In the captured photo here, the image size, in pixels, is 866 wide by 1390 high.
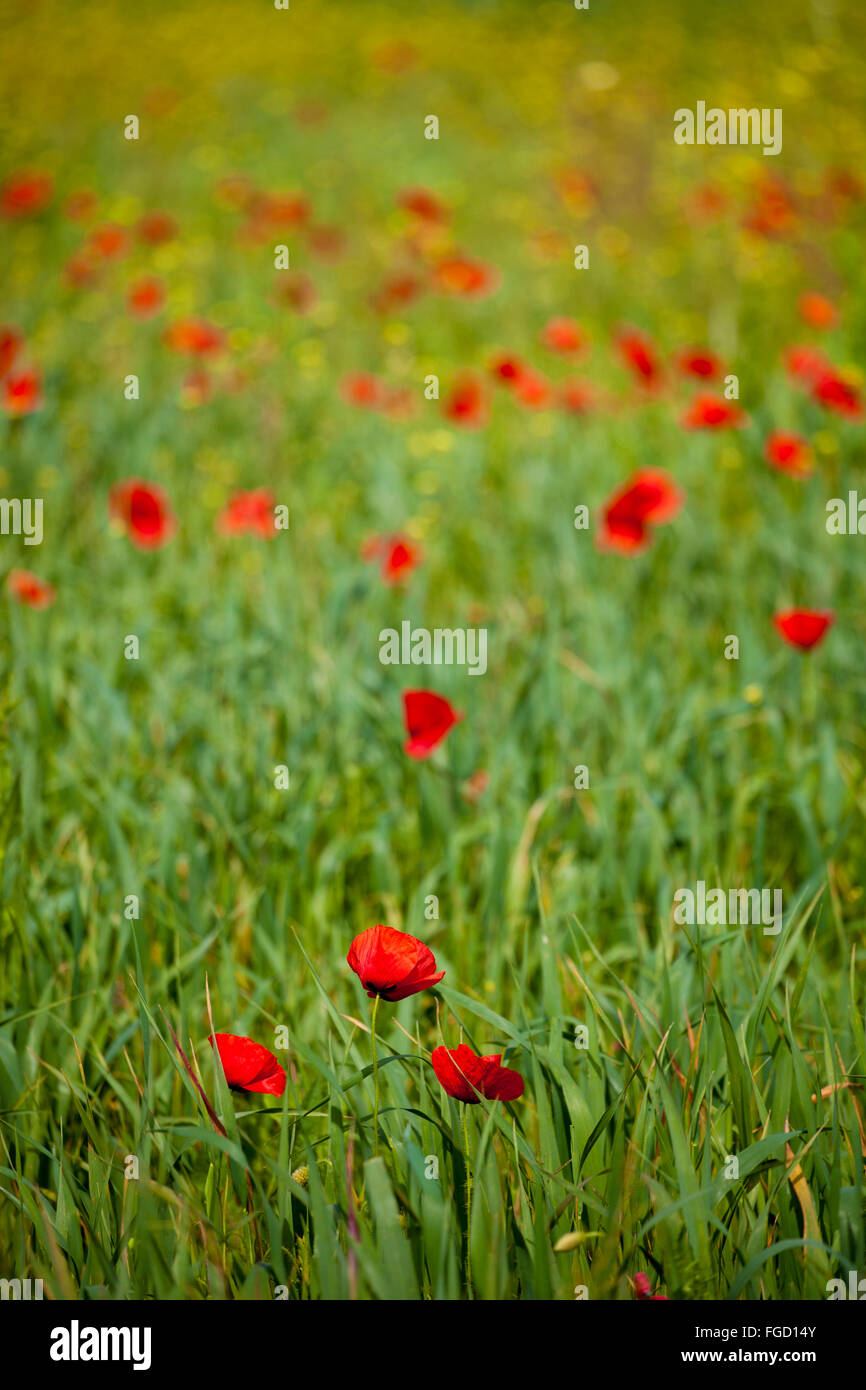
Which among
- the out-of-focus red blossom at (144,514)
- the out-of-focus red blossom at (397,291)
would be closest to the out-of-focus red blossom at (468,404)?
the out-of-focus red blossom at (397,291)

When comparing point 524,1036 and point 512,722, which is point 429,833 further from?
point 524,1036

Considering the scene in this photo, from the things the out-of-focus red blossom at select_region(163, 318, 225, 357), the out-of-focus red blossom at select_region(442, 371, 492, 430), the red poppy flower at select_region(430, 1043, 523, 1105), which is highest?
the out-of-focus red blossom at select_region(163, 318, 225, 357)

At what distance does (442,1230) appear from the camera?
865 mm

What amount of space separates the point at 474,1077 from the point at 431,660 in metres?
1.11

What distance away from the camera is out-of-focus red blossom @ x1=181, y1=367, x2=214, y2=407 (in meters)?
2.69

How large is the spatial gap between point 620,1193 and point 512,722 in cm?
97

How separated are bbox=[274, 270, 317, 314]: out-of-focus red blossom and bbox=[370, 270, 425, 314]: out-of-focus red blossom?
21 cm

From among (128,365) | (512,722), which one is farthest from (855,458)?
(128,365)

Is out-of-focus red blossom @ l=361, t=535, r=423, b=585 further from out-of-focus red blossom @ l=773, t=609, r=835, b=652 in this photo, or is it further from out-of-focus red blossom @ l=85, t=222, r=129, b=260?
out-of-focus red blossom @ l=85, t=222, r=129, b=260

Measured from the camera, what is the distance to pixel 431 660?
195 centimetres

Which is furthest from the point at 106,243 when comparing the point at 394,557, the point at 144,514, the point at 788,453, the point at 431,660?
the point at 788,453

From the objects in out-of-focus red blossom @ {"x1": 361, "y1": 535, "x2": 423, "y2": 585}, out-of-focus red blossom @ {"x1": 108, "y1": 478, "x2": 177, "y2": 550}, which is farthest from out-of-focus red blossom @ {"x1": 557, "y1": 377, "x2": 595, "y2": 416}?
out-of-focus red blossom @ {"x1": 108, "y1": 478, "x2": 177, "y2": 550}

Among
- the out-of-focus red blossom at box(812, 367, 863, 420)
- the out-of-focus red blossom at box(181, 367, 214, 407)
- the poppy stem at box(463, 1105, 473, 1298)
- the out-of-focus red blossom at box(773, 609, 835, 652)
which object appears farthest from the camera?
the out-of-focus red blossom at box(181, 367, 214, 407)

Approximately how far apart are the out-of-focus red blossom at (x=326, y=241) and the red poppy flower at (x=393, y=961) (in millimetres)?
3112
